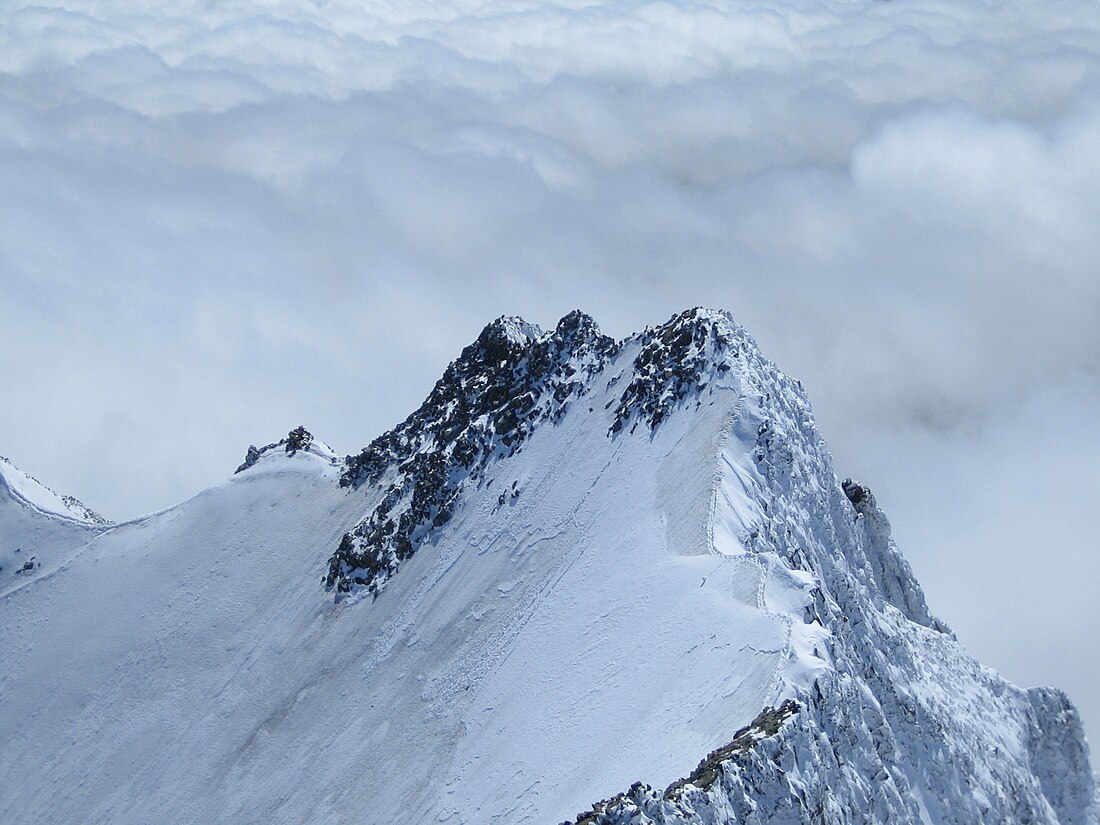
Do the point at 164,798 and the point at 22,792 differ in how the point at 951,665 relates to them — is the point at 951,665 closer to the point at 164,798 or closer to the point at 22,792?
the point at 164,798

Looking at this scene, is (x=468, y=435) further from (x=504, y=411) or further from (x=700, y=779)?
(x=700, y=779)

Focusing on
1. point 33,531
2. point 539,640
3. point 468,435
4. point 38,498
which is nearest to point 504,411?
point 468,435

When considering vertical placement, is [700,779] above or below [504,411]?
below

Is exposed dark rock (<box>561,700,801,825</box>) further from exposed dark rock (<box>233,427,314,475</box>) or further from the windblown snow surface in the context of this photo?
exposed dark rock (<box>233,427,314,475</box>)

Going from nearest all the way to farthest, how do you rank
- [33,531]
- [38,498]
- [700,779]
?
[700,779], [33,531], [38,498]

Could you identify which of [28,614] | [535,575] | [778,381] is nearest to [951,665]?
[778,381]

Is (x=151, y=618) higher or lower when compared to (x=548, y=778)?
higher
